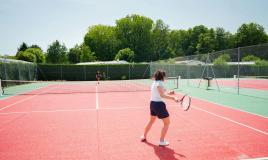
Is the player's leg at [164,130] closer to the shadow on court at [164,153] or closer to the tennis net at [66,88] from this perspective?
the shadow on court at [164,153]

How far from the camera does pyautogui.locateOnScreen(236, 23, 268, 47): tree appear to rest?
84188mm

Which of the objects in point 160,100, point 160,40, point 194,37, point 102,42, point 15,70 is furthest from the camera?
point 194,37

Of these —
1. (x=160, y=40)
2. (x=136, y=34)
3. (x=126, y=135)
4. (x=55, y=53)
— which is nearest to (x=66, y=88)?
(x=126, y=135)

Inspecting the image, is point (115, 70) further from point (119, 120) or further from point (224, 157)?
point (224, 157)

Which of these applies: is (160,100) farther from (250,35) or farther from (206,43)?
(250,35)

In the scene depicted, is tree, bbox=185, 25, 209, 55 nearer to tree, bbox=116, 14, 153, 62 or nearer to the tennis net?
tree, bbox=116, 14, 153, 62

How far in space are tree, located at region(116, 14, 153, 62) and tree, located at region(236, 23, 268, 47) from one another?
94.5 ft

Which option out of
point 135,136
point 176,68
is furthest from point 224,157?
point 176,68

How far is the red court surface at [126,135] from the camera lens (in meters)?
5.67

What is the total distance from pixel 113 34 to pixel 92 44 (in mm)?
7538

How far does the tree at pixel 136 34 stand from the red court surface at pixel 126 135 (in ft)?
242

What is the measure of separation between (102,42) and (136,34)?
434 inches

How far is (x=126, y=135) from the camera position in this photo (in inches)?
282

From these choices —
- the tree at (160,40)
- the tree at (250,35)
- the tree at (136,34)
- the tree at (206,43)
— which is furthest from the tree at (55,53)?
the tree at (250,35)
